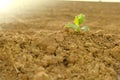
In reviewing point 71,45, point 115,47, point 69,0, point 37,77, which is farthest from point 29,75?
point 69,0

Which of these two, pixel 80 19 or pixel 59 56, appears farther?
pixel 80 19

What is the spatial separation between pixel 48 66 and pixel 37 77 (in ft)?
0.61

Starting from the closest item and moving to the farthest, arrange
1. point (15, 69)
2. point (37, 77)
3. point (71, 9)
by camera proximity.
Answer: point (37, 77)
point (15, 69)
point (71, 9)

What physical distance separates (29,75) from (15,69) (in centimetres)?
13

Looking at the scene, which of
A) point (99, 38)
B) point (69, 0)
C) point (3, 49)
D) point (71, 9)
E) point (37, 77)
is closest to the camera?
point (37, 77)

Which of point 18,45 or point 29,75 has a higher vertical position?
point 18,45

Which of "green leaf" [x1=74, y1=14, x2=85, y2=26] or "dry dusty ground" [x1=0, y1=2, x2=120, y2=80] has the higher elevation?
"green leaf" [x1=74, y1=14, x2=85, y2=26]

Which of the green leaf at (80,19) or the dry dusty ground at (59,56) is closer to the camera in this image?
the dry dusty ground at (59,56)

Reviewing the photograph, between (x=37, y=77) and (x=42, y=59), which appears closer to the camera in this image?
(x=37, y=77)

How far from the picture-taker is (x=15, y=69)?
6.19 feet

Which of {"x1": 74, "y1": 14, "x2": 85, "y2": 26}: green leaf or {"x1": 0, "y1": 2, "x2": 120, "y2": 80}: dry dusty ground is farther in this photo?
{"x1": 74, "y1": 14, "x2": 85, "y2": 26}: green leaf

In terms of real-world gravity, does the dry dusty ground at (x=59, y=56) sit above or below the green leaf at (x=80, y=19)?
below

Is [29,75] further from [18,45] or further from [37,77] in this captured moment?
[18,45]

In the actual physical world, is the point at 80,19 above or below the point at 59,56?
above
